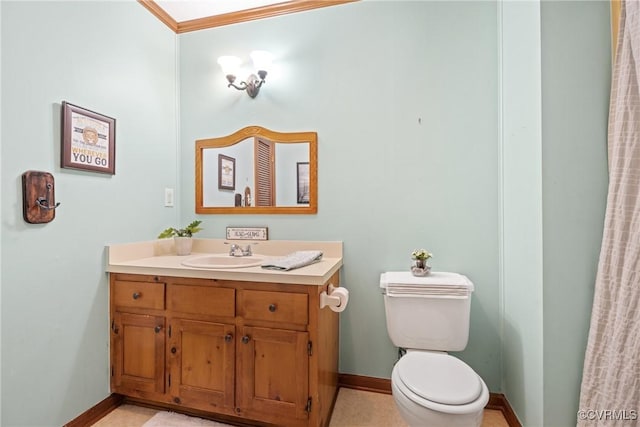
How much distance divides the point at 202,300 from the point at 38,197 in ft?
2.85

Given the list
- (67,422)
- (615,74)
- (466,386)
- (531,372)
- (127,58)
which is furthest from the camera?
(127,58)

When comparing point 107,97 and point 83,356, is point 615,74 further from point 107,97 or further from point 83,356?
point 83,356

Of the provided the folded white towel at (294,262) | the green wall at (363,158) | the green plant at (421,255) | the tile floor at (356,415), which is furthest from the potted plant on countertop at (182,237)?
the green plant at (421,255)

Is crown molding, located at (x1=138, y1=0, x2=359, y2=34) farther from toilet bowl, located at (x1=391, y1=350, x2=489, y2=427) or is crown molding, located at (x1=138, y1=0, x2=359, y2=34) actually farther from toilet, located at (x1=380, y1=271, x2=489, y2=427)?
toilet bowl, located at (x1=391, y1=350, x2=489, y2=427)

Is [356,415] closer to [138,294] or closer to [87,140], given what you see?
[138,294]

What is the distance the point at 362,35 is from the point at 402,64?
1.10ft

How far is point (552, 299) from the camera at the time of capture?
1.17 m

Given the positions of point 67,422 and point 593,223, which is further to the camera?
point 67,422

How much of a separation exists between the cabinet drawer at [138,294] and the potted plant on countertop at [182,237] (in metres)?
0.40

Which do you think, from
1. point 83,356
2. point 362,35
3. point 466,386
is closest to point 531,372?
point 466,386

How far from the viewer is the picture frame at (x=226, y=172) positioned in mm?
2078

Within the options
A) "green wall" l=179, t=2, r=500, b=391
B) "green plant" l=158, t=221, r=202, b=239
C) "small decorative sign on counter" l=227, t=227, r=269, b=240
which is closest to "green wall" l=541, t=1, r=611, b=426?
"green wall" l=179, t=2, r=500, b=391

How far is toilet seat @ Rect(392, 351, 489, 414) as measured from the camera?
3.52 ft

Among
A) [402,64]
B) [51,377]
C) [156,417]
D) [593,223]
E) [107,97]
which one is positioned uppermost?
[402,64]
